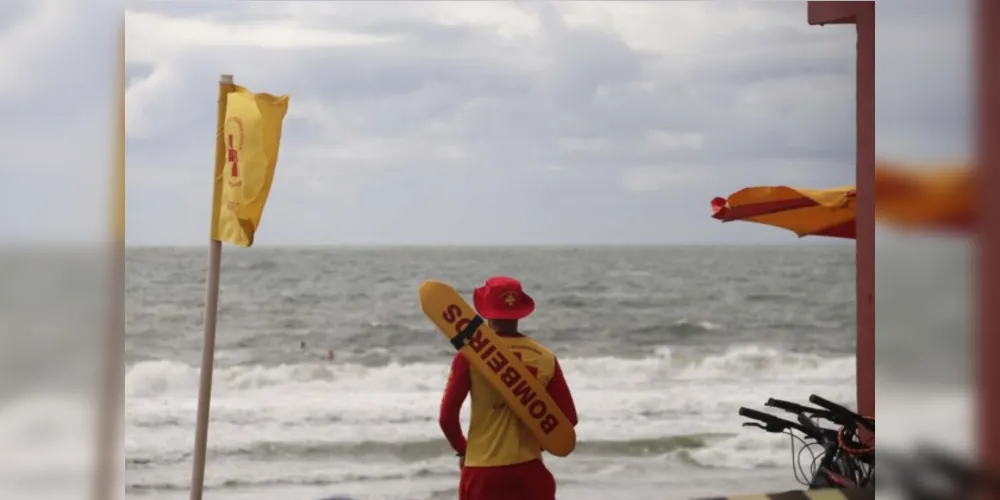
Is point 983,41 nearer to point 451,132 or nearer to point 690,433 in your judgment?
point 690,433

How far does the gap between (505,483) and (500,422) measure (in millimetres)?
150

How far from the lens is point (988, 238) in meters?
0.53

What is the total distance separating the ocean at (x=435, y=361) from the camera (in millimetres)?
8133

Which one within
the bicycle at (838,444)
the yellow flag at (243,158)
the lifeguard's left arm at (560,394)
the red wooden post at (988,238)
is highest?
the yellow flag at (243,158)

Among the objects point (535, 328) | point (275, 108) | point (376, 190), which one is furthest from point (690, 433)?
point (376, 190)

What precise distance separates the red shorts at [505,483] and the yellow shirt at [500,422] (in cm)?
2

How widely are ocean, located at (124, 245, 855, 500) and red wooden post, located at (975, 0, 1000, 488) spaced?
19.3ft

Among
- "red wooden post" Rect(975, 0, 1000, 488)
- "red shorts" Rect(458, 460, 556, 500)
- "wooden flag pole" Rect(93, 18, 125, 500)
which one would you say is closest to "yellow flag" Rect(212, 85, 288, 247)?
"red shorts" Rect(458, 460, 556, 500)

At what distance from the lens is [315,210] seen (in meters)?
17.3

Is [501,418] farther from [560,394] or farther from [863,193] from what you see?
[863,193]

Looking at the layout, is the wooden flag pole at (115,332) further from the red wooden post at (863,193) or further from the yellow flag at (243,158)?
the red wooden post at (863,193)

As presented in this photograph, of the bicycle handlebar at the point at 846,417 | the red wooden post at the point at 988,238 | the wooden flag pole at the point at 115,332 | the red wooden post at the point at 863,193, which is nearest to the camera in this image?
the red wooden post at the point at 988,238

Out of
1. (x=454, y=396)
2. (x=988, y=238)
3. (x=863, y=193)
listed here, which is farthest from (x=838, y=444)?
(x=988, y=238)

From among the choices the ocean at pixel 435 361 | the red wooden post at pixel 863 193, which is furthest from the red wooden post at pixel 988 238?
the ocean at pixel 435 361
